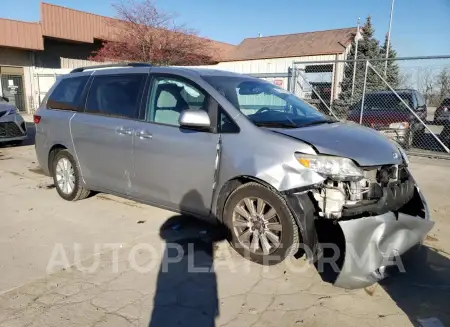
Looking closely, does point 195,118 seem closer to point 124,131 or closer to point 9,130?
point 124,131

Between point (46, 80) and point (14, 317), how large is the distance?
21055 millimetres

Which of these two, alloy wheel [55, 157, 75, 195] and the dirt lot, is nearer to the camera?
the dirt lot

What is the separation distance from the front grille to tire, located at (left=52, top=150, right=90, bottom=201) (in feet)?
16.5

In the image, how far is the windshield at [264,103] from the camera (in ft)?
12.2

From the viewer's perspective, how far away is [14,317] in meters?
2.70

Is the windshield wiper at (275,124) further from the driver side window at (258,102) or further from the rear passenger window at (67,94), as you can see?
the rear passenger window at (67,94)

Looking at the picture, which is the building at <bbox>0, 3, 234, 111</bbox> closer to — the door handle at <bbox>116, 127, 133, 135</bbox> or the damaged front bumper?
the door handle at <bbox>116, 127, 133, 135</bbox>

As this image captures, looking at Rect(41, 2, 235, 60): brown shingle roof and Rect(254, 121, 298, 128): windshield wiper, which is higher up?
Rect(41, 2, 235, 60): brown shingle roof

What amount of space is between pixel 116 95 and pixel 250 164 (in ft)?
6.97

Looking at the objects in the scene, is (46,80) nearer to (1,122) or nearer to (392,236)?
(1,122)

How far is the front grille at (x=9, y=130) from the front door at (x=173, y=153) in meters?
6.83

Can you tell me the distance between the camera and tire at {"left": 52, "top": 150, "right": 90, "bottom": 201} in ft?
16.8

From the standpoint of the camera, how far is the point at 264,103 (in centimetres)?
409

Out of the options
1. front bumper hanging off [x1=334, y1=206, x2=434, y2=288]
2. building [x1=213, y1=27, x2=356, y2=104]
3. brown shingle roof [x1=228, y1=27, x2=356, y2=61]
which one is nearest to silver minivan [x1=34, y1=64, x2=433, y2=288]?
front bumper hanging off [x1=334, y1=206, x2=434, y2=288]
